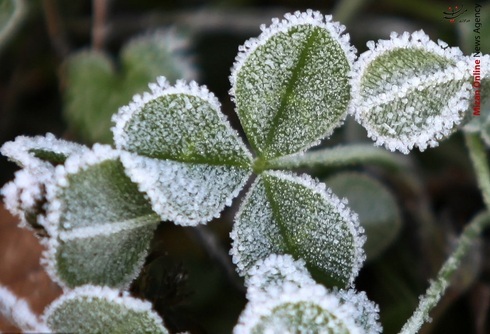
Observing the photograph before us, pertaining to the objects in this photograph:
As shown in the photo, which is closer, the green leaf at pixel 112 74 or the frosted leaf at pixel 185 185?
the frosted leaf at pixel 185 185

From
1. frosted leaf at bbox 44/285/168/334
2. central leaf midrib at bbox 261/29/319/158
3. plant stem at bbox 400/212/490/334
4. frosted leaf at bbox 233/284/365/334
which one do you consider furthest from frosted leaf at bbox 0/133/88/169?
plant stem at bbox 400/212/490/334

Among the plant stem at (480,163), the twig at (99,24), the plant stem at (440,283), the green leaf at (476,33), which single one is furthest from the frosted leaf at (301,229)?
the twig at (99,24)

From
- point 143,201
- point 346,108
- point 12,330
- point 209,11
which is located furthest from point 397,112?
point 209,11

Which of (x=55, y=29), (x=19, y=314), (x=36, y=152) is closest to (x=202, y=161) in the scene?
(x=36, y=152)

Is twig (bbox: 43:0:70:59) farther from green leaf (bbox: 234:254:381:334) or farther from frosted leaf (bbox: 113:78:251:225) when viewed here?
green leaf (bbox: 234:254:381:334)

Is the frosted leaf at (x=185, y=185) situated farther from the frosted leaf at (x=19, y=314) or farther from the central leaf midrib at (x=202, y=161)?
the frosted leaf at (x=19, y=314)

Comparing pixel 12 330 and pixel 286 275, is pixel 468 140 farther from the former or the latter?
pixel 12 330
